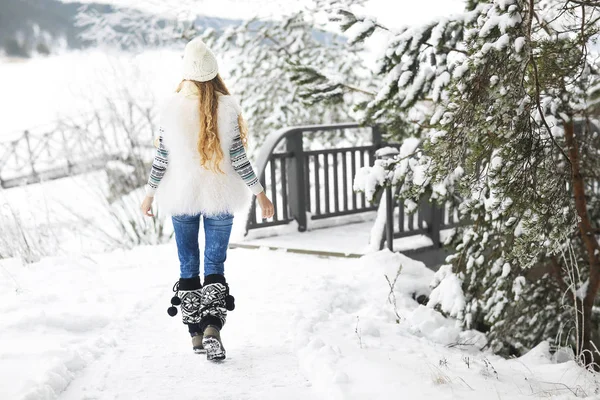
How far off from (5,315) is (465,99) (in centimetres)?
333

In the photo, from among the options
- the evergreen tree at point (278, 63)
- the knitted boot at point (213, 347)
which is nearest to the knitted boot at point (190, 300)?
the knitted boot at point (213, 347)

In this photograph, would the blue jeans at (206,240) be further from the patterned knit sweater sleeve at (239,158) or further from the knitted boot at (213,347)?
the knitted boot at (213,347)

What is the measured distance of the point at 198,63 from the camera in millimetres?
3055

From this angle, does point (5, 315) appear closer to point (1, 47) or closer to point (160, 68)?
point (160, 68)

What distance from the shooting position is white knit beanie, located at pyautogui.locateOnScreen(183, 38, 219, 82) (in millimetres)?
3051

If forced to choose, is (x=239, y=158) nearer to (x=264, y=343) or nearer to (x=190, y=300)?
(x=190, y=300)

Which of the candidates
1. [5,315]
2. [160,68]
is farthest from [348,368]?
[160,68]

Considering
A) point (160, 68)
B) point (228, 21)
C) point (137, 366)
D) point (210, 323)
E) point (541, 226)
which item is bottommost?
point (137, 366)

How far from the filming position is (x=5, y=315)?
12.7 ft

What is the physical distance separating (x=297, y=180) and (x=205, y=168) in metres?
3.92

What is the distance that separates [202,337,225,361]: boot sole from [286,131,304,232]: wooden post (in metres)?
3.92

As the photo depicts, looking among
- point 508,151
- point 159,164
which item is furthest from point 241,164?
point 508,151

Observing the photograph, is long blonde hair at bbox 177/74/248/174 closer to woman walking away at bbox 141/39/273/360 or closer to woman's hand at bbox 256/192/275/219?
woman walking away at bbox 141/39/273/360

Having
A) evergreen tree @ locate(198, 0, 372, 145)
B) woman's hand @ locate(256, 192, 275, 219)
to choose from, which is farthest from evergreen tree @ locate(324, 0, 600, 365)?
evergreen tree @ locate(198, 0, 372, 145)
